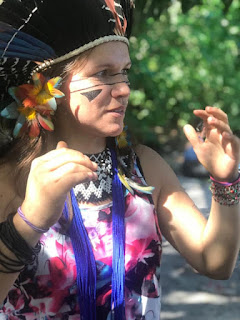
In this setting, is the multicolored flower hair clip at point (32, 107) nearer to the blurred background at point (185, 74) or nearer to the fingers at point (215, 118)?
the fingers at point (215, 118)

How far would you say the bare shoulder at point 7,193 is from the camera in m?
1.66

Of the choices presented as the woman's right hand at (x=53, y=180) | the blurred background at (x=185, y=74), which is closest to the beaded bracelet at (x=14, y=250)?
the woman's right hand at (x=53, y=180)

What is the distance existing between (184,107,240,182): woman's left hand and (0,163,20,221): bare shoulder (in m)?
0.57

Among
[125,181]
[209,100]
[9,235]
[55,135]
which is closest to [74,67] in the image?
[55,135]

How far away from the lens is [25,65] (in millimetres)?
1745

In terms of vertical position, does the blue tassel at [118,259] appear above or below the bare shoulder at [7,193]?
below

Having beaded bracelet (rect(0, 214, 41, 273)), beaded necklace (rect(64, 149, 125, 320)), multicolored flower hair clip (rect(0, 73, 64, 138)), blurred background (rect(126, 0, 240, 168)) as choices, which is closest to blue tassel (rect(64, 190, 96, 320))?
beaded necklace (rect(64, 149, 125, 320))

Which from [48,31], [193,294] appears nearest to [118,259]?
[48,31]

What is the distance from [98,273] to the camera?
1.70m

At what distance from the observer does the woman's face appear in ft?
5.60

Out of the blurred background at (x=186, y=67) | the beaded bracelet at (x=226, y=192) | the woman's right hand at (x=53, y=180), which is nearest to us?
the woman's right hand at (x=53, y=180)

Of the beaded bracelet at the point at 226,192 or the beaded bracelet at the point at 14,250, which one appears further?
the beaded bracelet at the point at 226,192

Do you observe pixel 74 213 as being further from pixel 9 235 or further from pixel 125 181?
pixel 9 235

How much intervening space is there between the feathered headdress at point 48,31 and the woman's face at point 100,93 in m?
0.05
